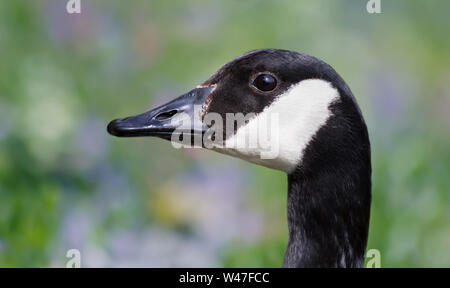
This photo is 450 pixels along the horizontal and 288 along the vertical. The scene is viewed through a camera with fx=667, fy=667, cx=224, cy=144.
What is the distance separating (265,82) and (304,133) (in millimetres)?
121

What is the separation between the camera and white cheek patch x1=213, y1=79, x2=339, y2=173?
1.22 metres

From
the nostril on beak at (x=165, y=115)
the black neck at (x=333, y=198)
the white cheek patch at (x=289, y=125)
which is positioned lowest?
the black neck at (x=333, y=198)

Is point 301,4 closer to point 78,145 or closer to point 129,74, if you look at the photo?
point 129,74

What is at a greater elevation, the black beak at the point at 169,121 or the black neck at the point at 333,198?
the black beak at the point at 169,121

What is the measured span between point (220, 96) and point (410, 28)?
1957 millimetres

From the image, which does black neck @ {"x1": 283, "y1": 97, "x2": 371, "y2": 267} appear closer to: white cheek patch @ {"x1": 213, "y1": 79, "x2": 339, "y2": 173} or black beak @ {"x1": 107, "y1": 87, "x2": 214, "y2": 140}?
white cheek patch @ {"x1": 213, "y1": 79, "x2": 339, "y2": 173}

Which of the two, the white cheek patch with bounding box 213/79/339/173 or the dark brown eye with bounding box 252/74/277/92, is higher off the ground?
the dark brown eye with bounding box 252/74/277/92

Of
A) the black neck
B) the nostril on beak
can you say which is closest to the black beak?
the nostril on beak

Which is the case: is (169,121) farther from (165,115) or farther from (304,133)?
(304,133)

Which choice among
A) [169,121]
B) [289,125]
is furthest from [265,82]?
[169,121]

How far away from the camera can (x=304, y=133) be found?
1.23m

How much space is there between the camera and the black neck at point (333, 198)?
1.22 m

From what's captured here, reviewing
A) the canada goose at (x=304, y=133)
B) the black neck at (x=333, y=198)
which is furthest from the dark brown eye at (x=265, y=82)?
the black neck at (x=333, y=198)

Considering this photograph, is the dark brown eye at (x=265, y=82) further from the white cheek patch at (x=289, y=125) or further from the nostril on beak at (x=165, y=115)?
the nostril on beak at (x=165, y=115)
